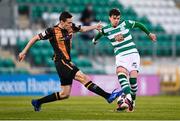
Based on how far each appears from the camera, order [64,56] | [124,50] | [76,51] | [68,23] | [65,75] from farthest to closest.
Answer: [76,51] < [124,50] < [64,56] < [65,75] < [68,23]

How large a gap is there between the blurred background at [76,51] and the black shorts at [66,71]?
11.6m

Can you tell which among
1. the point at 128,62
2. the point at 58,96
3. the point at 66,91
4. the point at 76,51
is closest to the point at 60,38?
the point at 66,91

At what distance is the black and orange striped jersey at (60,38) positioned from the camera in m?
15.6

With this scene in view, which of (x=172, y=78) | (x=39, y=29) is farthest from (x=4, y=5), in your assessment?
(x=172, y=78)

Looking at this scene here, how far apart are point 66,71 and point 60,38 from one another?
0.71 metres

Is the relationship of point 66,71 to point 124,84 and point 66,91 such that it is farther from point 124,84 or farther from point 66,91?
point 124,84

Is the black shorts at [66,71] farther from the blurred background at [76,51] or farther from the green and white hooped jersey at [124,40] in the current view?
the blurred background at [76,51]

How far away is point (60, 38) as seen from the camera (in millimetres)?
15602

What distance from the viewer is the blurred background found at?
27.9 meters

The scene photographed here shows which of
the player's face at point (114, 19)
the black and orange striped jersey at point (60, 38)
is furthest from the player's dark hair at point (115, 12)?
Result: the black and orange striped jersey at point (60, 38)

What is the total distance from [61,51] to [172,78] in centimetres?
1600

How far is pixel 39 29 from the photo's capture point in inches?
1268

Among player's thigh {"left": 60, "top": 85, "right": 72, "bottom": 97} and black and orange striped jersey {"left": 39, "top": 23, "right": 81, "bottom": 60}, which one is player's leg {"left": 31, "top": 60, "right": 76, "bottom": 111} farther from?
black and orange striped jersey {"left": 39, "top": 23, "right": 81, "bottom": 60}

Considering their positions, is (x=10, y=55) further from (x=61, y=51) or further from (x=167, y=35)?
(x=61, y=51)
